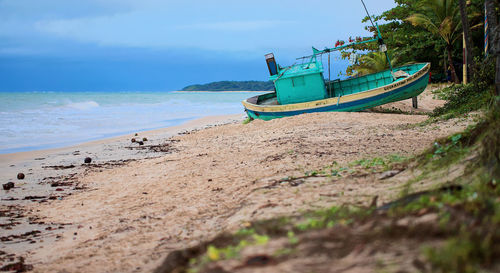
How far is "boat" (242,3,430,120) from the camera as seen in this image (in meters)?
13.9

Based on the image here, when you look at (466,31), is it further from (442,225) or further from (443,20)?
(442,225)

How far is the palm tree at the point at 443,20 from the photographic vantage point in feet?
71.6

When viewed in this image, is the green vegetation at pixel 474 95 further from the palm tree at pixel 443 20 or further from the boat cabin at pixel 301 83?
the palm tree at pixel 443 20

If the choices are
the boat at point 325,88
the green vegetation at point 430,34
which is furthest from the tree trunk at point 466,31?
the green vegetation at point 430,34

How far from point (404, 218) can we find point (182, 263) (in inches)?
58.7

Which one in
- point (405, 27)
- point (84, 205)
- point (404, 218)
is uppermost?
point (405, 27)

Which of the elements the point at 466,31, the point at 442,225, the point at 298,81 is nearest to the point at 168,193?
the point at 442,225

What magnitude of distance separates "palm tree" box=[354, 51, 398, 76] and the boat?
740 cm

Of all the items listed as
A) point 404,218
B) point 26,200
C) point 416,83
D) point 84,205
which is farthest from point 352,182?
point 416,83

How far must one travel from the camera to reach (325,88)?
1501 cm

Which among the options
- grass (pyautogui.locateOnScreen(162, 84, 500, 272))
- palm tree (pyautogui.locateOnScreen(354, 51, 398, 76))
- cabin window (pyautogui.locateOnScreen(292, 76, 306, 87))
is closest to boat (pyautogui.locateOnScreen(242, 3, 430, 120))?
cabin window (pyautogui.locateOnScreen(292, 76, 306, 87))

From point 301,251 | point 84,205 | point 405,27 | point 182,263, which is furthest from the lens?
point 405,27

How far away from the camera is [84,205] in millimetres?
5668

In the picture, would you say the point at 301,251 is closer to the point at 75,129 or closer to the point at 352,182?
the point at 352,182
